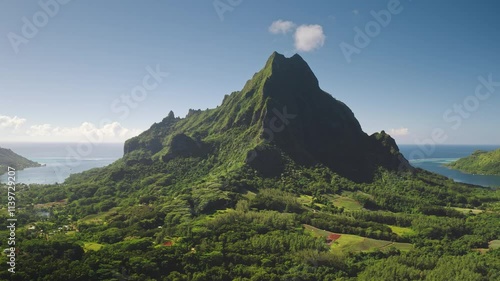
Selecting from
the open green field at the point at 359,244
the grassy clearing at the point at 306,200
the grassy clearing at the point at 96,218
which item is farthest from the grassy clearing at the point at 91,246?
the grassy clearing at the point at 306,200

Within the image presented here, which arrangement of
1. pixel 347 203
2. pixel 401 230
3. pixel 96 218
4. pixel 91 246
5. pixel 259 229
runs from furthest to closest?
pixel 347 203 < pixel 96 218 < pixel 401 230 < pixel 259 229 < pixel 91 246

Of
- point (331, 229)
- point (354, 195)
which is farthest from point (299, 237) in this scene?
point (354, 195)

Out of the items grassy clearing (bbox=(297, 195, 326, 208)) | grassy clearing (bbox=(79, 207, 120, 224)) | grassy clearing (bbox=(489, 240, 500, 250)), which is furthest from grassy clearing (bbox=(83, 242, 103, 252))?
grassy clearing (bbox=(489, 240, 500, 250))

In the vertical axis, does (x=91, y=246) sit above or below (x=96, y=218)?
below

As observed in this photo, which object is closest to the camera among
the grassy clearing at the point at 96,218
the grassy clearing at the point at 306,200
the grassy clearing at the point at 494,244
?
the grassy clearing at the point at 494,244

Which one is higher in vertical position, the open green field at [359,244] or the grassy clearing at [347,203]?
the grassy clearing at [347,203]

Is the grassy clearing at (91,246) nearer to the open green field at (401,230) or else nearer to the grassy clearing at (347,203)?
the open green field at (401,230)

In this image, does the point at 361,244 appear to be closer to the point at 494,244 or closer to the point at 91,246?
the point at 494,244

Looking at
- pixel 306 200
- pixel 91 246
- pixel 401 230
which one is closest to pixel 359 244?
pixel 401 230

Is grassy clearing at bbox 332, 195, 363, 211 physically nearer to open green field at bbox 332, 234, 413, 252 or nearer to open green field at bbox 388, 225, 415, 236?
open green field at bbox 388, 225, 415, 236
